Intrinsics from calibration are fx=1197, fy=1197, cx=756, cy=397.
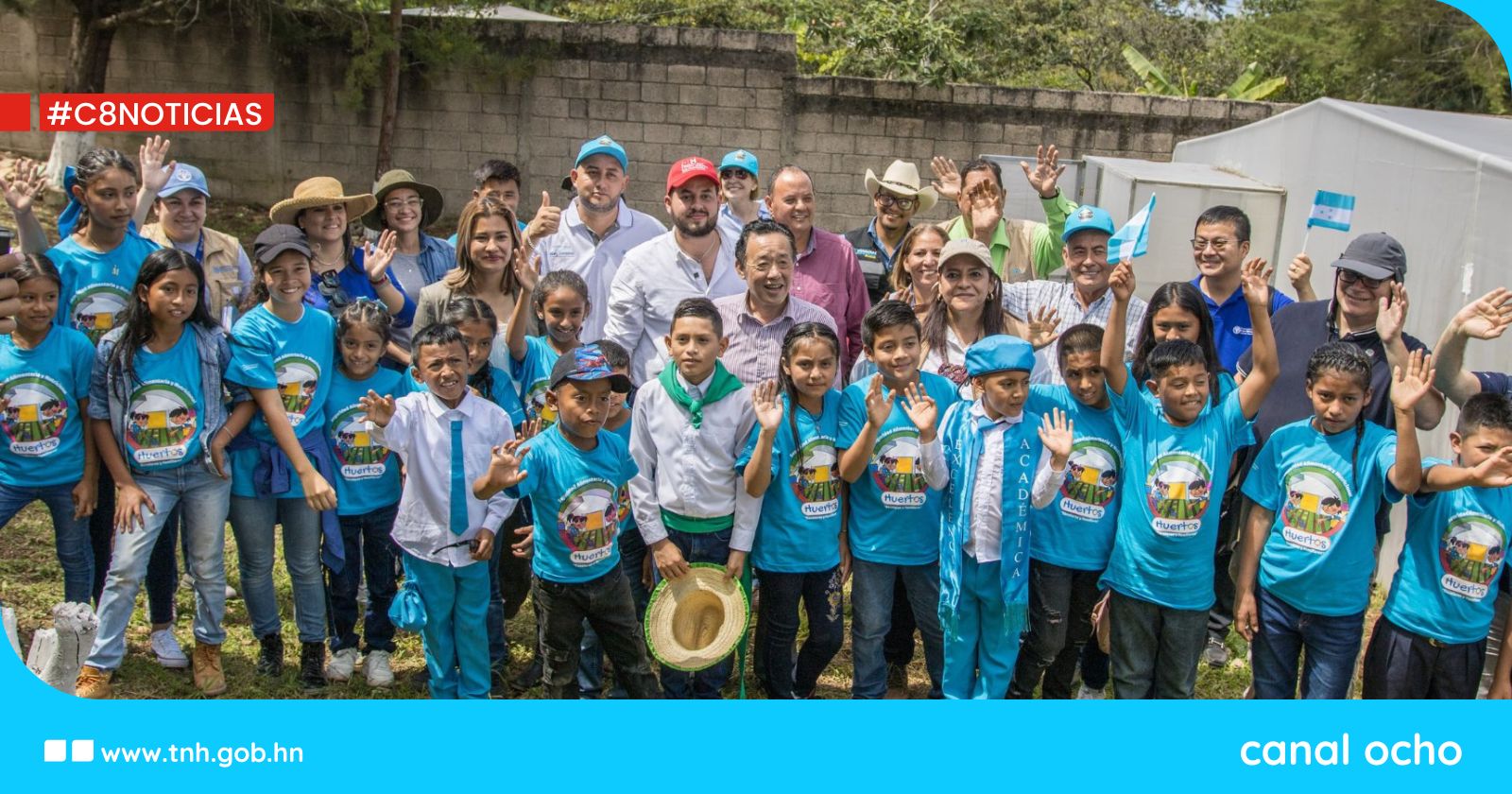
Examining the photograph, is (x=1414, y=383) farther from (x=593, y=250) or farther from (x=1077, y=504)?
(x=593, y=250)

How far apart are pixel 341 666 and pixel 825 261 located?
2478mm

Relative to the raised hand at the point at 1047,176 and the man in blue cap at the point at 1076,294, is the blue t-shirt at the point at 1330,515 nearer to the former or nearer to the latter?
the man in blue cap at the point at 1076,294

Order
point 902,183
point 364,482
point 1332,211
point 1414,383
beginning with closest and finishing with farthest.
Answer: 1. point 1414,383
2. point 364,482
3. point 902,183
4. point 1332,211

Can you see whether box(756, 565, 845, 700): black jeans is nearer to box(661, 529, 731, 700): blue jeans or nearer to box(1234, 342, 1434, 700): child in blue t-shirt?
box(661, 529, 731, 700): blue jeans

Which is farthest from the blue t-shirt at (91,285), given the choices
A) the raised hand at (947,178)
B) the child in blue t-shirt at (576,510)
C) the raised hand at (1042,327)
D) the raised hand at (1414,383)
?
the raised hand at (1414,383)

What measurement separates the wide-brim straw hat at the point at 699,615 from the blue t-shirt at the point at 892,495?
0.47m

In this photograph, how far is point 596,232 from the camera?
16.7 ft

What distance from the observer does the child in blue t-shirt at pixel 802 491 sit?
154 inches

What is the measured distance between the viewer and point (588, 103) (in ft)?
39.8

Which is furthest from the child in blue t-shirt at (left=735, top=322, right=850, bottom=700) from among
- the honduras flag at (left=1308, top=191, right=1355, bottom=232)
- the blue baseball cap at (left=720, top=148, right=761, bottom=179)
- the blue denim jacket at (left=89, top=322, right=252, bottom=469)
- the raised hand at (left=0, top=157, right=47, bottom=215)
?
the honduras flag at (left=1308, top=191, right=1355, bottom=232)

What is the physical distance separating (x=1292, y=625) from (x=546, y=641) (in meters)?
2.40

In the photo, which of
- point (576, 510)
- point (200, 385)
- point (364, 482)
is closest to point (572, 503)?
point (576, 510)

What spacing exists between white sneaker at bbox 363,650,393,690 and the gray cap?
11.8 ft

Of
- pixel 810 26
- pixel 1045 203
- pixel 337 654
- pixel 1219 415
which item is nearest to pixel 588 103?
pixel 810 26
